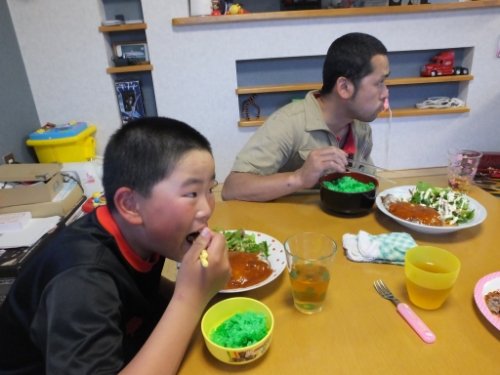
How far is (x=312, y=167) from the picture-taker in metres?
1.30

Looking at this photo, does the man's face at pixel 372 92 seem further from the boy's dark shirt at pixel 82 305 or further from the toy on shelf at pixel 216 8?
the toy on shelf at pixel 216 8

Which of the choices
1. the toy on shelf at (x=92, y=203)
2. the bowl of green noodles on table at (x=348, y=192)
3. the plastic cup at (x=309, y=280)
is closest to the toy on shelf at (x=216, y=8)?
the toy on shelf at (x=92, y=203)

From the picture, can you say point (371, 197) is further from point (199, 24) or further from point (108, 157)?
point (199, 24)

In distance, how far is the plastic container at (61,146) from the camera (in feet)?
8.79

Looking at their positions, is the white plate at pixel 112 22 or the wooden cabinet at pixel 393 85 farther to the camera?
the wooden cabinet at pixel 393 85

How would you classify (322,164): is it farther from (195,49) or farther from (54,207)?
(195,49)

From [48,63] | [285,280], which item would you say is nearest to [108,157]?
[285,280]

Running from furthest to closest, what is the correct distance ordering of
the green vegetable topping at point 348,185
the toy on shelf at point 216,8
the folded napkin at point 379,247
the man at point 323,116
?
the toy on shelf at point 216,8 → the man at point 323,116 → the green vegetable topping at point 348,185 → the folded napkin at point 379,247

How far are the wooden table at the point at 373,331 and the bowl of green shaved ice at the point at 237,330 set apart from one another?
36 mm

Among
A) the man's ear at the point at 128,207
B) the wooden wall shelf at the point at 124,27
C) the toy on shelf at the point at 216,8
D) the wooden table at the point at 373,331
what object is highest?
the toy on shelf at the point at 216,8

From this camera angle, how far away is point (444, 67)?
318 centimetres

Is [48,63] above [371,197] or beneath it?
above

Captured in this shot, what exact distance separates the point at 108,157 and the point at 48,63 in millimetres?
2625

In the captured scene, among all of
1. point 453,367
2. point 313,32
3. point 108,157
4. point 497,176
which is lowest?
point 497,176
